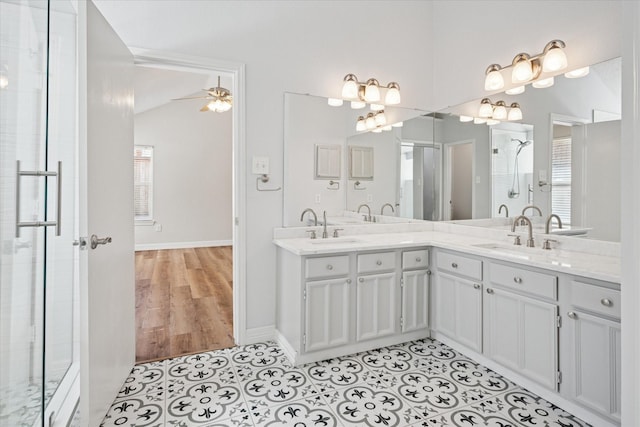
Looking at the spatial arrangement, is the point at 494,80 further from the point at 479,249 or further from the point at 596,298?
the point at 596,298

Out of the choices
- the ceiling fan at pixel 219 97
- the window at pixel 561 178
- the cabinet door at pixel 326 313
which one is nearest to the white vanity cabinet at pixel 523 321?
the window at pixel 561 178

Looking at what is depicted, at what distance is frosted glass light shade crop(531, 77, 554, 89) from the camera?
247 centimetres

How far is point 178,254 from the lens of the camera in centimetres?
667

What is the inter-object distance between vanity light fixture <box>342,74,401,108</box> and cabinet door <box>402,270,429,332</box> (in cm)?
154

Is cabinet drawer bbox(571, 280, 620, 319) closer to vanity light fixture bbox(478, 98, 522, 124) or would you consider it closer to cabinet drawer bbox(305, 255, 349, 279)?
cabinet drawer bbox(305, 255, 349, 279)

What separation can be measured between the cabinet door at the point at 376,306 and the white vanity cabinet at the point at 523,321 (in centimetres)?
64

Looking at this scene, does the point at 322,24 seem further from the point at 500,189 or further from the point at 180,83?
the point at 180,83

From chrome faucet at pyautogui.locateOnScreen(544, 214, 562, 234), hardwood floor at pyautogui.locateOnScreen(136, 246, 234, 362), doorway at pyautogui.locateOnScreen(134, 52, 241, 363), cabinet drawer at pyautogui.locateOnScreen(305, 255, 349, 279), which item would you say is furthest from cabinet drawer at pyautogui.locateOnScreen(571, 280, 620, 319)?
doorway at pyautogui.locateOnScreen(134, 52, 241, 363)

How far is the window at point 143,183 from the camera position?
6.96 m

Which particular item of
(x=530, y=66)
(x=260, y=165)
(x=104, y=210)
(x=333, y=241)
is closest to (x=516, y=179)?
(x=530, y=66)

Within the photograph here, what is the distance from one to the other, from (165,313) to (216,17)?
8.78 ft

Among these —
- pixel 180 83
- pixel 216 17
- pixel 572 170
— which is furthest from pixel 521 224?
pixel 180 83

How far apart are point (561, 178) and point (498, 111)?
766 millimetres

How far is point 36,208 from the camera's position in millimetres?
1603
